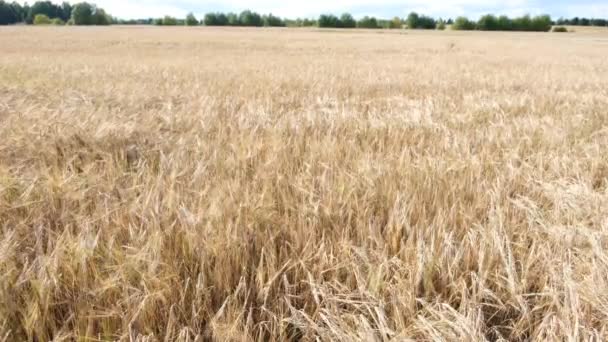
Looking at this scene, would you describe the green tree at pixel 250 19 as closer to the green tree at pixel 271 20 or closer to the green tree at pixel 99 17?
the green tree at pixel 271 20

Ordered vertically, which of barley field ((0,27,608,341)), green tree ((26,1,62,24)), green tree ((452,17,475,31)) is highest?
green tree ((26,1,62,24))

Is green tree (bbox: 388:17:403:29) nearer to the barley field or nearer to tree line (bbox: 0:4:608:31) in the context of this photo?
tree line (bbox: 0:4:608:31)

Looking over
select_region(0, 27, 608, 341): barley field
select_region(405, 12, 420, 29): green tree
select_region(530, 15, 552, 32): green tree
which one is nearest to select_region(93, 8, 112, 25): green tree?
select_region(405, 12, 420, 29): green tree

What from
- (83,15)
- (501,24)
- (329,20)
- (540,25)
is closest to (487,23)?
(501,24)

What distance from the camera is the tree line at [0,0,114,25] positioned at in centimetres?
9194

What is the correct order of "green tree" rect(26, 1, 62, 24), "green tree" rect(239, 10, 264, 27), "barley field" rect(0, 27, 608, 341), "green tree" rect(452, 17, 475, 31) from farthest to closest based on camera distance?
"green tree" rect(26, 1, 62, 24)
"green tree" rect(239, 10, 264, 27)
"green tree" rect(452, 17, 475, 31)
"barley field" rect(0, 27, 608, 341)

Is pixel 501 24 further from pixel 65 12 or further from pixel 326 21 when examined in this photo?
pixel 65 12

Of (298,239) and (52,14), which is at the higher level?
(52,14)

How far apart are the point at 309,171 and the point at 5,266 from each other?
1.22 metres

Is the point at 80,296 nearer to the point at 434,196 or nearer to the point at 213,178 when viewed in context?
the point at 213,178

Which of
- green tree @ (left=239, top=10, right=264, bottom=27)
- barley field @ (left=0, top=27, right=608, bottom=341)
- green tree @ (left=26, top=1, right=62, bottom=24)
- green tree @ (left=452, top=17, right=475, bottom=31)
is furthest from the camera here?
green tree @ (left=26, top=1, right=62, bottom=24)

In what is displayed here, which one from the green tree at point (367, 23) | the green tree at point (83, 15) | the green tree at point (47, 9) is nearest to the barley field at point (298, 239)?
the green tree at point (367, 23)

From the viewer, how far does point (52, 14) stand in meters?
134

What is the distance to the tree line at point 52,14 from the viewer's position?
91938 millimetres
